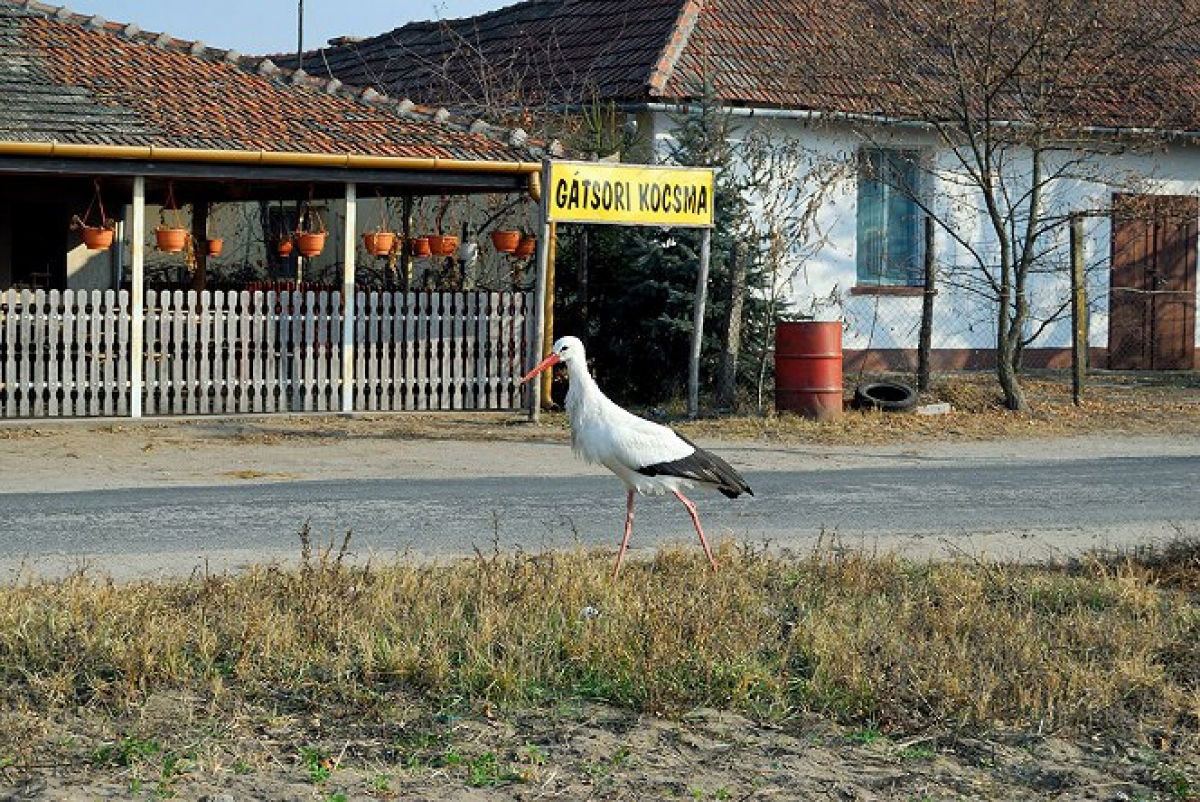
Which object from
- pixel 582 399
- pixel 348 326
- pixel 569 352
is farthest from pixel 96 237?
pixel 582 399

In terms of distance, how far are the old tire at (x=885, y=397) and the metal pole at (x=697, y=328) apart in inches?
75.4

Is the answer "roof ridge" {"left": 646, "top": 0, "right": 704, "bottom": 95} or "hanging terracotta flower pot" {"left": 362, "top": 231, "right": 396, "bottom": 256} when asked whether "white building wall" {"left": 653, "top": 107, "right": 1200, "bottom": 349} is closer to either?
"roof ridge" {"left": 646, "top": 0, "right": 704, "bottom": 95}

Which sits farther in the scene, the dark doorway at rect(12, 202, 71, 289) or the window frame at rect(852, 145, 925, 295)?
the window frame at rect(852, 145, 925, 295)

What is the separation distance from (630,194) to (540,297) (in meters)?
1.48

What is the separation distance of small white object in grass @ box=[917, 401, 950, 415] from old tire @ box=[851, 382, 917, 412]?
119 mm

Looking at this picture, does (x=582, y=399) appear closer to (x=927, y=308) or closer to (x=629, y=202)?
(x=629, y=202)

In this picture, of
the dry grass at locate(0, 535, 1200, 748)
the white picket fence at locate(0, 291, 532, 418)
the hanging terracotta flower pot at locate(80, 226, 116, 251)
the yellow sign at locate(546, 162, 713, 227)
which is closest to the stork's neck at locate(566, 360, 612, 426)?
the dry grass at locate(0, 535, 1200, 748)

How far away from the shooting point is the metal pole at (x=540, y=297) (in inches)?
792

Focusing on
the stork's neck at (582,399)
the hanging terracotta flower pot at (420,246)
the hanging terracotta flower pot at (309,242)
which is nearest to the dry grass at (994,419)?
the hanging terracotta flower pot at (420,246)

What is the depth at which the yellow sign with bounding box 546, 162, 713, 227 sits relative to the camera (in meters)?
20.2

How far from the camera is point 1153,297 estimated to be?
1118 inches

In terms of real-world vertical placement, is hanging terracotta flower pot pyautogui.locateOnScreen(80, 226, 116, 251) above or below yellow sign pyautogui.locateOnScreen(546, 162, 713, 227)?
below

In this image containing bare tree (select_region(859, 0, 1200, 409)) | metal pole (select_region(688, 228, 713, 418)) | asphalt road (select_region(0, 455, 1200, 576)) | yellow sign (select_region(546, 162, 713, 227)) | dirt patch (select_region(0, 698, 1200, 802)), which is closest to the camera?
dirt patch (select_region(0, 698, 1200, 802))

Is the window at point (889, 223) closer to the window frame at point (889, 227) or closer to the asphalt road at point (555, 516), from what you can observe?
the window frame at point (889, 227)
